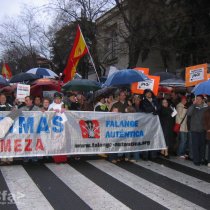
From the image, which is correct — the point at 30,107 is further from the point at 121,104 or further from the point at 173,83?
the point at 173,83

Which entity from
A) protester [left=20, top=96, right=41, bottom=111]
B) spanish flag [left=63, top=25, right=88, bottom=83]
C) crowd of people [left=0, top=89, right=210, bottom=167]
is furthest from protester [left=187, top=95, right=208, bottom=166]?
spanish flag [left=63, top=25, right=88, bottom=83]

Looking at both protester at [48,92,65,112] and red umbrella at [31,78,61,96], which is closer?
protester at [48,92,65,112]

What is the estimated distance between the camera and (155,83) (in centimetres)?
1271

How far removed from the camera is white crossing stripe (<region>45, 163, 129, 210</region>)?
681 cm

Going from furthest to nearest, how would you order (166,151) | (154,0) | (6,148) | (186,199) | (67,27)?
1. (67,27)
2. (154,0)
3. (166,151)
4. (6,148)
5. (186,199)

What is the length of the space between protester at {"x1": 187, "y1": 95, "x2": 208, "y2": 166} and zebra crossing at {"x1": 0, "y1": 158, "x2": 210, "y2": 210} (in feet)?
1.17

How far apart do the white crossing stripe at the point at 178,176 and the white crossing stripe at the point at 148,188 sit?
0.73 m

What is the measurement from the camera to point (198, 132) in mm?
10648

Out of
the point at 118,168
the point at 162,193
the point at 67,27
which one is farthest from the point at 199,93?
the point at 67,27

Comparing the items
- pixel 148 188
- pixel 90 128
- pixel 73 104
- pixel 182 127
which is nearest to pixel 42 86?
pixel 73 104

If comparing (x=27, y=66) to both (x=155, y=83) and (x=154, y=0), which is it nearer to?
(x=154, y=0)

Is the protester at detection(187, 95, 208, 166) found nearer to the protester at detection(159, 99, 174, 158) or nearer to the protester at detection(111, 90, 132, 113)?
the protester at detection(159, 99, 174, 158)

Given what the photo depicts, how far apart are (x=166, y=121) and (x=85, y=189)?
15.3 feet

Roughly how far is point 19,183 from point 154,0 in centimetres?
1792
